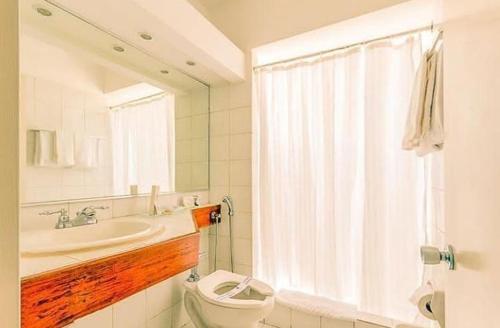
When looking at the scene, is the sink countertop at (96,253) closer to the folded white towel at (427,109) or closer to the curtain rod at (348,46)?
the folded white towel at (427,109)

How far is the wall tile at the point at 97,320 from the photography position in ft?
3.55

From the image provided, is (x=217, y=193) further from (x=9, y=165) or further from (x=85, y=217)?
(x=9, y=165)

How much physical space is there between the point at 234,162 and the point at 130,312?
120cm

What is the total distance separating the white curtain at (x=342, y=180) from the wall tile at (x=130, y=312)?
89 cm

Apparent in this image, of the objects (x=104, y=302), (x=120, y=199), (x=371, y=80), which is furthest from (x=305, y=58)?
(x=104, y=302)

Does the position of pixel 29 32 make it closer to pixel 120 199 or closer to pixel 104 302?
pixel 120 199

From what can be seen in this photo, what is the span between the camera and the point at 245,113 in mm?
1940

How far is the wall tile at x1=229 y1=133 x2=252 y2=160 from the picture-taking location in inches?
75.6

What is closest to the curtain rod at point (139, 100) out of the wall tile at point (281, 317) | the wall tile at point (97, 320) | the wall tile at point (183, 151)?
the wall tile at point (183, 151)

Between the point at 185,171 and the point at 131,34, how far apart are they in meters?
1.04

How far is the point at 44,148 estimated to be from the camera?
117cm

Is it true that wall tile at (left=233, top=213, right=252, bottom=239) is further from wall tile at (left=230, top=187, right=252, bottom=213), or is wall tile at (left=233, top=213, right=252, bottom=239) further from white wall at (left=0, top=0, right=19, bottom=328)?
white wall at (left=0, top=0, right=19, bottom=328)

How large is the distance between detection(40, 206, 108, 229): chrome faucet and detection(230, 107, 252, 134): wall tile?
44.6 inches

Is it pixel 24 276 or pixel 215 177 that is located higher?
pixel 215 177
